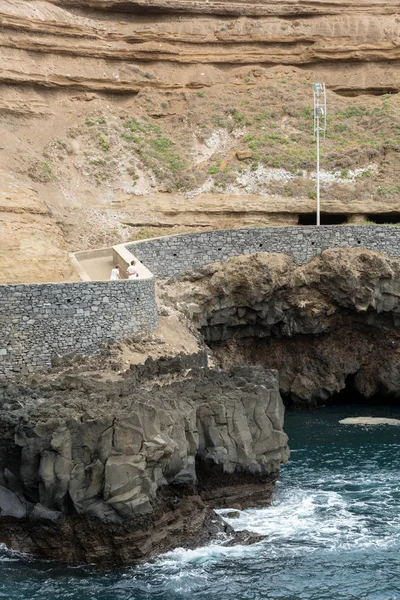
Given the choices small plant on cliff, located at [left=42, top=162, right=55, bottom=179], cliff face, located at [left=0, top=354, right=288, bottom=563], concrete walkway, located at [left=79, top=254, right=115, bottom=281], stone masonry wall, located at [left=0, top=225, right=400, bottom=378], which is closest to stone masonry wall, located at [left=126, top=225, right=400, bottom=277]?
concrete walkway, located at [left=79, top=254, right=115, bottom=281]

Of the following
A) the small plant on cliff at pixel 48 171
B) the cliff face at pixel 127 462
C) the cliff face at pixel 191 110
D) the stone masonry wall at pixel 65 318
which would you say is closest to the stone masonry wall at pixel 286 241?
the cliff face at pixel 191 110

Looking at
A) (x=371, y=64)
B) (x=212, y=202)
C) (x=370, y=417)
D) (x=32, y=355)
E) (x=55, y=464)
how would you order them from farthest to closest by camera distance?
(x=371, y=64) → (x=212, y=202) → (x=370, y=417) → (x=32, y=355) → (x=55, y=464)

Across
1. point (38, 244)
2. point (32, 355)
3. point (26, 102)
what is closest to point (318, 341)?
point (38, 244)

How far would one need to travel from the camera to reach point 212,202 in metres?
53.3

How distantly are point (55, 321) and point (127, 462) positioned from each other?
911cm

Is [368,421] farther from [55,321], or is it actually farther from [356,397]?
[55,321]

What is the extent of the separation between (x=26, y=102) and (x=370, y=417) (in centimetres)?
2695

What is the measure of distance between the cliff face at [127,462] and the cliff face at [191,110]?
1931 centimetres

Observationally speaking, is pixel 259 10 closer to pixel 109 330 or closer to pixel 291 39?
pixel 291 39

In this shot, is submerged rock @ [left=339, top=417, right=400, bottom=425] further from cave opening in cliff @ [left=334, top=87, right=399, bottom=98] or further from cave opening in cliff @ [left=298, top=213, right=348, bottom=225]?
cave opening in cliff @ [left=334, top=87, right=399, bottom=98]

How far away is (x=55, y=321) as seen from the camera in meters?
34.0

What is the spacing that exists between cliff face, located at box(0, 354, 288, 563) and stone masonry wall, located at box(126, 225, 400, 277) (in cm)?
1439

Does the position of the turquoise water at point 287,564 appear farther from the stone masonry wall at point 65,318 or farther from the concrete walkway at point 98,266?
the concrete walkway at point 98,266

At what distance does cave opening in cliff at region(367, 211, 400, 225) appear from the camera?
5241cm
